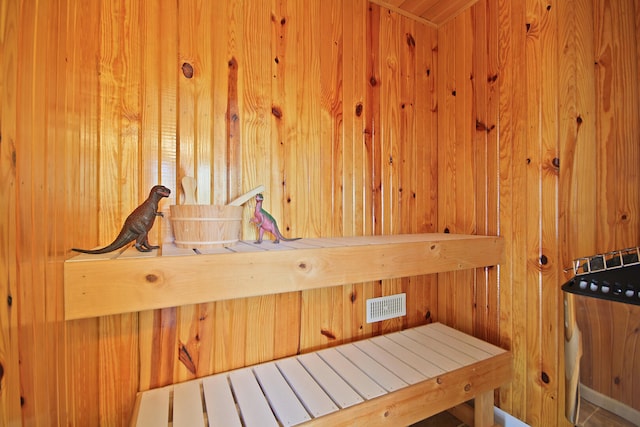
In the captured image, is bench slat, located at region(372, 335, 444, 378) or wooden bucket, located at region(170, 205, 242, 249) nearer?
wooden bucket, located at region(170, 205, 242, 249)

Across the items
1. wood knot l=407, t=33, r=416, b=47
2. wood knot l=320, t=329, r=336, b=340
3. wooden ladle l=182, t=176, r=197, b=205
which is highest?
wood knot l=407, t=33, r=416, b=47

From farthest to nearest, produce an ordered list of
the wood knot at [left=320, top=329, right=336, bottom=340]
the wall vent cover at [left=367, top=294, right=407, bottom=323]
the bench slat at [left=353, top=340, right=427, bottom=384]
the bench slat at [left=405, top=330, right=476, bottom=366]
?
the wall vent cover at [left=367, top=294, right=407, bottom=323], the wood knot at [left=320, top=329, right=336, bottom=340], the bench slat at [left=405, top=330, right=476, bottom=366], the bench slat at [left=353, top=340, right=427, bottom=384]

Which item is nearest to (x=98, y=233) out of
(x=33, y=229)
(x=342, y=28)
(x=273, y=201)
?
(x=33, y=229)

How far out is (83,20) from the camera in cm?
88

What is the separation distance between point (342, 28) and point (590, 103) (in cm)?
113

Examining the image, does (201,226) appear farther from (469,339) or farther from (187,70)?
(469,339)

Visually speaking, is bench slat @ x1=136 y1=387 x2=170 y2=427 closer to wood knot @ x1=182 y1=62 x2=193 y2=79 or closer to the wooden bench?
the wooden bench

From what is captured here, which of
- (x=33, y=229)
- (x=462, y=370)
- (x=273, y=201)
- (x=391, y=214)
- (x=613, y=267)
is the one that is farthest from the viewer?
(x=391, y=214)

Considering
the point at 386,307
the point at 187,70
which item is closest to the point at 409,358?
the point at 386,307

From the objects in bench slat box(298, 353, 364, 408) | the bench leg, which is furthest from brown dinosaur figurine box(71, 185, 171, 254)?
the bench leg

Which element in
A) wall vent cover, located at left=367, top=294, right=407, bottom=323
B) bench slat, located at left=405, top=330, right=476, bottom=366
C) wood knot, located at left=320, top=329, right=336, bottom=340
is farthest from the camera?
wall vent cover, located at left=367, top=294, right=407, bottom=323

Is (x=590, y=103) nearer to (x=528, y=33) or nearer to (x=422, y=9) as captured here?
(x=528, y=33)

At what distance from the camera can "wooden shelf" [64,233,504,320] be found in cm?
60

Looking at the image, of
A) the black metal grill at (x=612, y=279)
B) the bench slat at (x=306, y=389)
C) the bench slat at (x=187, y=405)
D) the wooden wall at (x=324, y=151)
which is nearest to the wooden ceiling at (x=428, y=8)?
the wooden wall at (x=324, y=151)
